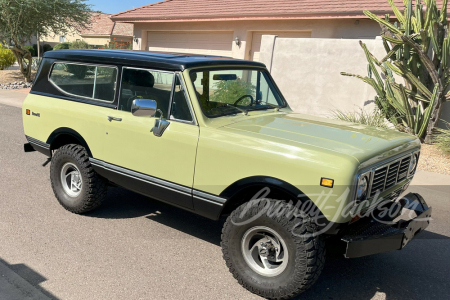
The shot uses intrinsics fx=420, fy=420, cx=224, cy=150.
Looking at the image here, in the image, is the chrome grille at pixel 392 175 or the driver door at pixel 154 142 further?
the driver door at pixel 154 142

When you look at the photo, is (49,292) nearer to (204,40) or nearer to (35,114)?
(35,114)

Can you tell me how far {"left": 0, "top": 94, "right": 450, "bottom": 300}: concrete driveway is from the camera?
3461 millimetres

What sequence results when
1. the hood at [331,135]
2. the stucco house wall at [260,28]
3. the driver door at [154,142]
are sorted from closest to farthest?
1. the hood at [331,135]
2. the driver door at [154,142]
3. the stucco house wall at [260,28]

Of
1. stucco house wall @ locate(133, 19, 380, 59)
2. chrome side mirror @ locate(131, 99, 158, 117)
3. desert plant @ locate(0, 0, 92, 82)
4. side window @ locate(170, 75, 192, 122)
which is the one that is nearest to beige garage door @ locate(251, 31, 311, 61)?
stucco house wall @ locate(133, 19, 380, 59)

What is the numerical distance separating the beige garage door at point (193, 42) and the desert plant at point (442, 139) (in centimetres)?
831

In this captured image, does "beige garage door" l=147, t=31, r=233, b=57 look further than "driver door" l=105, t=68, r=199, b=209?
Yes

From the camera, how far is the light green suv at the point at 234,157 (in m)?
3.22

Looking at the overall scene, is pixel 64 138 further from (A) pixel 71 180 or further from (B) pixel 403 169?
(B) pixel 403 169

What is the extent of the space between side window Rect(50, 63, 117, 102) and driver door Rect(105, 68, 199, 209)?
21cm

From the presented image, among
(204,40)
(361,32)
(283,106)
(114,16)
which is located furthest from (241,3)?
(283,106)

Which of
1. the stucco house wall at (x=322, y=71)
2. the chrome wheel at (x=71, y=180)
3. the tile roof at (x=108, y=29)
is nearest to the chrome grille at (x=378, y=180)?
the chrome wheel at (x=71, y=180)

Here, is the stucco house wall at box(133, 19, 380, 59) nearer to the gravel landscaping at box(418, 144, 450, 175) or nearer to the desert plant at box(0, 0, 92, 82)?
the desert plant at box(0, 0, 92, 82)

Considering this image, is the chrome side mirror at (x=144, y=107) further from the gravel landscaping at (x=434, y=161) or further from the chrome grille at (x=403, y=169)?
the gravel landscaping at (x=434, y=161)

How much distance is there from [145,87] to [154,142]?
70 cm
